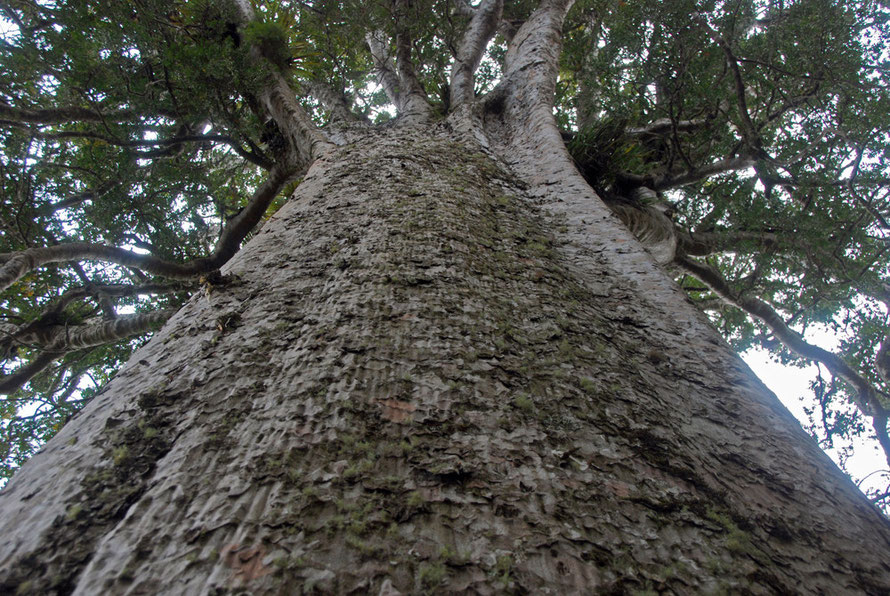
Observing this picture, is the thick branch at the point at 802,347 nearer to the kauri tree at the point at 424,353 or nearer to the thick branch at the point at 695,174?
the kauri tree at the point at 424,353

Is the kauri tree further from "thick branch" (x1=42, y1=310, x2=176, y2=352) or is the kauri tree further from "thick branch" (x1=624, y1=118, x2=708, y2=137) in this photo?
"thick branch" (x1=624, y1=118, x2=708, y2=137)

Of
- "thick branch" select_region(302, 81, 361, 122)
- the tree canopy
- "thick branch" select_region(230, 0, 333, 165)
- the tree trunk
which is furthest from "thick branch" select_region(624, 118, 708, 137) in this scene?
the tree trunk

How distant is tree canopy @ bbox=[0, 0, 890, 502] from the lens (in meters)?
3.60

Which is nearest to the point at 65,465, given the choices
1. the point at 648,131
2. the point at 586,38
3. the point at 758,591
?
the point at 758,591

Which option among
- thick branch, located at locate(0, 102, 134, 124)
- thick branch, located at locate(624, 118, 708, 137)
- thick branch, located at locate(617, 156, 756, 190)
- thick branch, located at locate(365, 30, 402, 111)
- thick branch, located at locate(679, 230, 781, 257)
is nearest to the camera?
thick branch, located at locate(0, 102, 134, 124)

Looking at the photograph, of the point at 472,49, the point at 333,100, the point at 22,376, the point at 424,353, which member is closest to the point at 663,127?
the point at 472,49

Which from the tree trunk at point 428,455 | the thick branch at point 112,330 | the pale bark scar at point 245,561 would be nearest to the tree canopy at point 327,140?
the thick branch at point 112,330

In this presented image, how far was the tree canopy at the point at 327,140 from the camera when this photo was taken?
11.8ft

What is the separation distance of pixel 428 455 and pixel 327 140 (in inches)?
102

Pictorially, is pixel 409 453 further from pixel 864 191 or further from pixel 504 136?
pixel 864 191

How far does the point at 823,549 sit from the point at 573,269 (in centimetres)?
109

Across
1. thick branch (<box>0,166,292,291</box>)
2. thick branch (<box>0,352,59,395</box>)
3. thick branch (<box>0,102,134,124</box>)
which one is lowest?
thick branch (<box>0,352,59,395</box>)

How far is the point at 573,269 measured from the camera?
1.78m

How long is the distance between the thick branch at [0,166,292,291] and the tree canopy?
0.05ft
